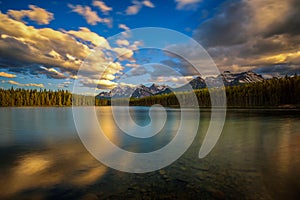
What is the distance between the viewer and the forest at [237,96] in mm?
92188

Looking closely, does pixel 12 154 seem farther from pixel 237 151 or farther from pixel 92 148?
pixel 237 151

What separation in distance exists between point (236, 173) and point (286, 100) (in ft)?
344

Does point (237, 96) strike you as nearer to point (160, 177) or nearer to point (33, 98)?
point (160, 177)

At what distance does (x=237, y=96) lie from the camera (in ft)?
380

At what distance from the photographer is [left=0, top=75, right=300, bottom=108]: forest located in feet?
302

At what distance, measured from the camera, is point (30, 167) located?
1019 cm

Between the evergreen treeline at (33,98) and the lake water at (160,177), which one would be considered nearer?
the lake water at (160,177)

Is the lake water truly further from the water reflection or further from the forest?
the forest

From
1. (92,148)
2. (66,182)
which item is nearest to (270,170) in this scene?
(66,182)

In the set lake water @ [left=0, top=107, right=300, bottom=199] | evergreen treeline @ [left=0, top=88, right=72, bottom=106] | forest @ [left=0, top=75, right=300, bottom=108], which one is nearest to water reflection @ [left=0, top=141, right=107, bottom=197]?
lake water @ [left=0, top=107, right=300, bottom=199]

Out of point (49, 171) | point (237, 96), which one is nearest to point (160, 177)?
point (49, 171)

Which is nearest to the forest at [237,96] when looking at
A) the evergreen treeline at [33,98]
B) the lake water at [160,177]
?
the evergreen treeline at [33,98]

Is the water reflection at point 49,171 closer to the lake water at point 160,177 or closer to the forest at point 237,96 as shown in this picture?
the lake water at point 160,177

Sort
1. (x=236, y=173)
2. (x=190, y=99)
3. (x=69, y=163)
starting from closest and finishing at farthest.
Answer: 1. (x=236, y=173)
2. (x=69, y=163)
3. (x=190, y=99)
